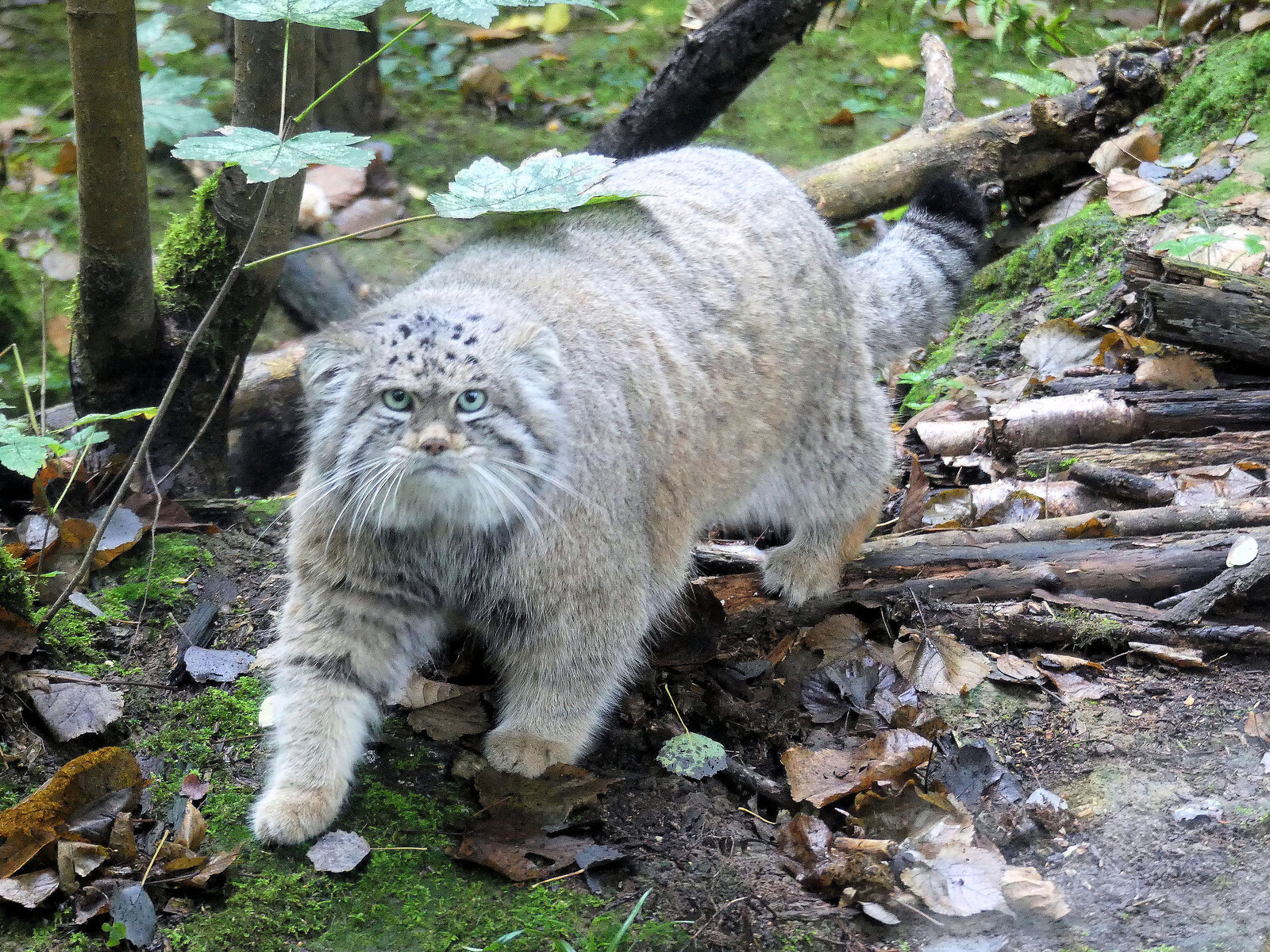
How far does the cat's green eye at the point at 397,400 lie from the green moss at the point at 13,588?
1101mm

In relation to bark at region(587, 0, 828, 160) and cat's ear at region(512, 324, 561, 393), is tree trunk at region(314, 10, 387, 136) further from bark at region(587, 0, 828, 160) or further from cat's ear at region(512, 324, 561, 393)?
cat's ear at region(512, 324, 561, 393)

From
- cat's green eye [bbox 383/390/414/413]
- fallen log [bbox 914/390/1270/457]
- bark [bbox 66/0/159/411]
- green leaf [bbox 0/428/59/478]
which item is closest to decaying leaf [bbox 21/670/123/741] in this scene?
green leaf [bbox 0/428/59/478]

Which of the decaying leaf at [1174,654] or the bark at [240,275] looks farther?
the bark at [240,275]

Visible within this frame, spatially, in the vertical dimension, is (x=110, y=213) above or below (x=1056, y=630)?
above

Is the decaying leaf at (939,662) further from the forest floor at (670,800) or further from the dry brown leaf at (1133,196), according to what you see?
the dry brown leaf at (1133,196)

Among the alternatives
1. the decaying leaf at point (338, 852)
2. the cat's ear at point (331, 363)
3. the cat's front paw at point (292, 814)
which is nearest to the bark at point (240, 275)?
the cat's ear at point (331, 363)

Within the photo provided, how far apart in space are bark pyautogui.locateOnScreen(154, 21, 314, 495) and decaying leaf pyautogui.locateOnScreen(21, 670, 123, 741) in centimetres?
145

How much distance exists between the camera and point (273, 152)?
103 inches

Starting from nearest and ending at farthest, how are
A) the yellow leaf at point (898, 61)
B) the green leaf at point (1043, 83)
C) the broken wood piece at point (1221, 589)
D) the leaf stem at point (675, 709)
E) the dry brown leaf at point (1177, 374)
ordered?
the leaf stem at point (675, 709)
the broken wood piece at point (1221, 589)
the dry brown leaf at point (1177, 374)
the green leaf at point (1043, 83)
the yellow leaf at point (898, 61)

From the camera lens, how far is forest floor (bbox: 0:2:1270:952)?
102 inches

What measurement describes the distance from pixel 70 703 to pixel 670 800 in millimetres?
1615

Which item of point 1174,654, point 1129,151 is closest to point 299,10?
point 1174,654

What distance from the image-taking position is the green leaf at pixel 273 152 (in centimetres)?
256

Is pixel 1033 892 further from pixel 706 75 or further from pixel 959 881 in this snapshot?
pixel 706 75
